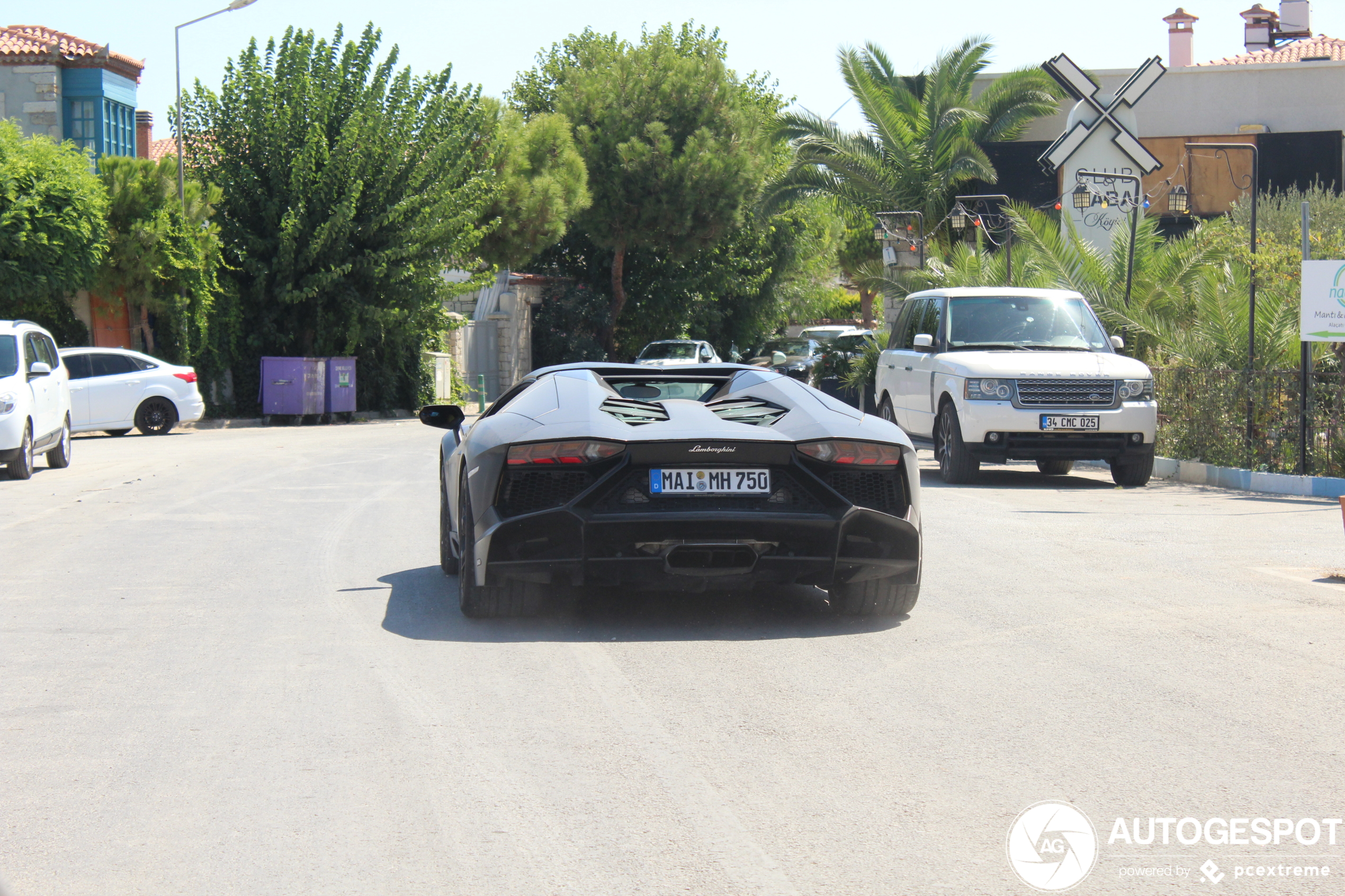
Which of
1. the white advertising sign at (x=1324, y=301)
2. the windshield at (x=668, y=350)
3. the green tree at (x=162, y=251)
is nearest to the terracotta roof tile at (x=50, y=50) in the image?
the green tree at (x=162, y=251)

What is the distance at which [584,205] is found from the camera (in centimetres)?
4272

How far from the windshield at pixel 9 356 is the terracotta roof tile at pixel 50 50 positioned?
2743cm

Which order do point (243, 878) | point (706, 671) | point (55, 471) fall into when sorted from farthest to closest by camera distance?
point (55, 471) < point (706, 671) < point (243, 878)

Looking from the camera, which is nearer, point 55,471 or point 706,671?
point 706,671

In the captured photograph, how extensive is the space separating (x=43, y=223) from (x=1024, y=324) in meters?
18.1

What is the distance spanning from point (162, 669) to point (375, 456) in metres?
12.8

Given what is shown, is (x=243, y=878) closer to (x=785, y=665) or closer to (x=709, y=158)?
(x=785, y=665)

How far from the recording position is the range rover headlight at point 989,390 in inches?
527

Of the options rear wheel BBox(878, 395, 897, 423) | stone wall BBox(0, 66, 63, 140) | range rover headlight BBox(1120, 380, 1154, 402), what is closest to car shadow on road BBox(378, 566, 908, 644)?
range rover headlight BBox(1120, 380, 1154, 402)

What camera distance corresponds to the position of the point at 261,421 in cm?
2956

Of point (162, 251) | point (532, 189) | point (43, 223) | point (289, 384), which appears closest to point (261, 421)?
point (289, 384)

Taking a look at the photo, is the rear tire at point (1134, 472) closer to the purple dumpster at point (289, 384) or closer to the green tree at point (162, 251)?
the purple dumpster at point (289, 384)

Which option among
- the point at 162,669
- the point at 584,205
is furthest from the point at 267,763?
the point at 584,205

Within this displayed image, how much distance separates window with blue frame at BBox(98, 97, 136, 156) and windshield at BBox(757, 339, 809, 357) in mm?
22657
